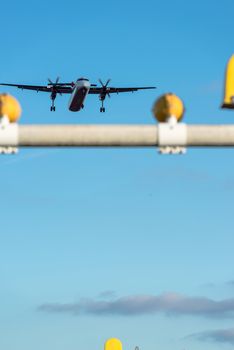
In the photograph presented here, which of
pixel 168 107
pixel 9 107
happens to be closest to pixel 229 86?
pixel 168 107

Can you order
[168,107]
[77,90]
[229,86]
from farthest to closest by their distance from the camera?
[77,90] < [229,86] < [168,107]

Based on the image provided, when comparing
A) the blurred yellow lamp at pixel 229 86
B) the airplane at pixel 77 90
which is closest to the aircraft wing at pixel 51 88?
the airplane at pixel 77 90

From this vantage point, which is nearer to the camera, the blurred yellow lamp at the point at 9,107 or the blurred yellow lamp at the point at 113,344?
the blurred yellow lamp at the point at 9,107

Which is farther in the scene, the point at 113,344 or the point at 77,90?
the point at 77,90

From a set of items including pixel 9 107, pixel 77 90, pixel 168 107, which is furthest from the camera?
pixel 77 90

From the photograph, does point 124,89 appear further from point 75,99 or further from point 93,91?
point 75,99

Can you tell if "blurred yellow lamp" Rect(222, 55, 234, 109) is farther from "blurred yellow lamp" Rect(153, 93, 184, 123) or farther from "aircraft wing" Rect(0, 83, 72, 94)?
"aircraft wing" Rect(0, 83, 72, 94)

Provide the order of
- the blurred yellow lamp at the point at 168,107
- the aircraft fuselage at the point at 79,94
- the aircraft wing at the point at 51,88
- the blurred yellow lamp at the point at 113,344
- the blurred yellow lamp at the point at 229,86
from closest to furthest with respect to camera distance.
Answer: the blurred yellow lamp at the point at 168,107 → the blurred yellow lamp at the point at 229,86 → the blurred yellow lamp at the point at 113,344 → the aircraft fuselage at the point at 79,94 → the aircraft wing at the point at 51,88

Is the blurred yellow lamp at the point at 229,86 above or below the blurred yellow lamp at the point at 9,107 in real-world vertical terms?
above

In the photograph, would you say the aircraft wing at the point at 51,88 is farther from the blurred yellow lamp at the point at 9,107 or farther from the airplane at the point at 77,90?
the blurred yellow lamp at the point at 9,107

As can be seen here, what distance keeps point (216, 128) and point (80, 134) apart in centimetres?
182

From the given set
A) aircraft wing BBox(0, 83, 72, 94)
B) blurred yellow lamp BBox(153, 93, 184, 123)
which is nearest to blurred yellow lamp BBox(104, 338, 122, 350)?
blurred yellow lamp BBox(153, 93, 184, 123)

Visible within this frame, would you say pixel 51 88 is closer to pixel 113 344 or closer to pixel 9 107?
pixel 113 344

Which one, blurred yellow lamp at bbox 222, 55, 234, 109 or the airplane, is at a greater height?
the airplane
